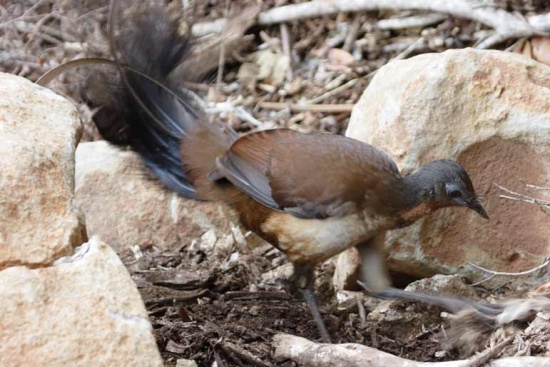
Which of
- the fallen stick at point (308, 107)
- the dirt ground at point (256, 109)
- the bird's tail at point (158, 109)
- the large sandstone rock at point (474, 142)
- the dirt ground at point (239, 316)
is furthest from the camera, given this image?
the fallen stick at point (308, 107)

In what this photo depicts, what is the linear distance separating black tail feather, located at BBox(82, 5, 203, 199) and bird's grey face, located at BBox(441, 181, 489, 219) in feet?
3.73

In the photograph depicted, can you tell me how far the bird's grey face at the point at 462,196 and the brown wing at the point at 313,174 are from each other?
21 cm

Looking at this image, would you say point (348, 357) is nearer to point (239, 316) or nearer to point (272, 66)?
point (239, 316)

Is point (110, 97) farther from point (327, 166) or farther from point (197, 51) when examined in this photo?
point (327, 166)

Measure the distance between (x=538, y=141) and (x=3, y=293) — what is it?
2528 millimetres

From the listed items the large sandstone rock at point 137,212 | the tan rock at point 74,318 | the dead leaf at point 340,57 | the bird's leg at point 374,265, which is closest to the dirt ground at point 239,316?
the bird's leg at point 374,265

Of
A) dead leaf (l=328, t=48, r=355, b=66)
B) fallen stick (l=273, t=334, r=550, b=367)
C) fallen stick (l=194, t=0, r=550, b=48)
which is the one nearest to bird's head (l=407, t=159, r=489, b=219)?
fallen stick (l=273, t=334, r=550, b=367)

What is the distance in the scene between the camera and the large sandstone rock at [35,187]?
2762 millimetres

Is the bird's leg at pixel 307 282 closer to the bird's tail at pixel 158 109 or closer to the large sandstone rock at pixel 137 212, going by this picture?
the bird's tail at pixel 158 109

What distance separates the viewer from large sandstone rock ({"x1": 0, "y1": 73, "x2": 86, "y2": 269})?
2.76 m

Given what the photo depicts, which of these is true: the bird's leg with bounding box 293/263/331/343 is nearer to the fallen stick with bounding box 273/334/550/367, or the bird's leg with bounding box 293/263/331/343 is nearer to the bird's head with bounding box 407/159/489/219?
the fallen stick with bounding box 273/334/550/367

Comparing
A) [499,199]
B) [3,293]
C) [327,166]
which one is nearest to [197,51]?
[327,166]

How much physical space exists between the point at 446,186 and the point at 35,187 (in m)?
1.81

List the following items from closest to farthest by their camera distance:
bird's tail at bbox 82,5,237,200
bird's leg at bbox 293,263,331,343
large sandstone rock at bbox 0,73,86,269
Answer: large sandstone rock at bbox 0,73,86,269, bird's leg at bbox 293,263,331,343, bird's tail at bbox 82,5,237,200
